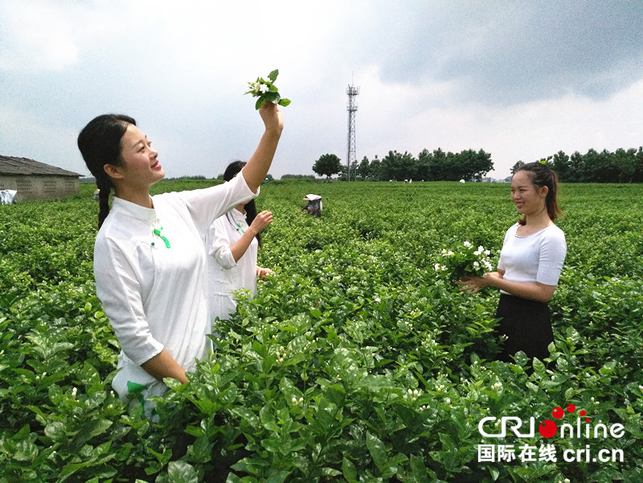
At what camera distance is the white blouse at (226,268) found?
2.61m

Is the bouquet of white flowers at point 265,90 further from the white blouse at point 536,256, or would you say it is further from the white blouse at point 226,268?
the white blouse at point 536,256

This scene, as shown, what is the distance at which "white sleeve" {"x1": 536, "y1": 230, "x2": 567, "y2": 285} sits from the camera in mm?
2348

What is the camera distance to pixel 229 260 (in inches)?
104

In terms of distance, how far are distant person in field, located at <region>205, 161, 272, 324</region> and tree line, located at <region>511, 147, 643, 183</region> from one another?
60.9 metres

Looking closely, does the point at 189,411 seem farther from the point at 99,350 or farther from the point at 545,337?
the point at 545,337

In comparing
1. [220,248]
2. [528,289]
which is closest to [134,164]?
[220,248]

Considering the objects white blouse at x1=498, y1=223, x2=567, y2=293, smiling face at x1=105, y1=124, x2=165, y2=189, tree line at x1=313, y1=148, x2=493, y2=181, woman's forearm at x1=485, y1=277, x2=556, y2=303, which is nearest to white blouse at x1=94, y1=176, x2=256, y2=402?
smiling face at x1=105, y1=124, x2=165, y2=189

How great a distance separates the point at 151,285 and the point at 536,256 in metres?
2.39

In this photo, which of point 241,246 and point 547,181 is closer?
point 547,181

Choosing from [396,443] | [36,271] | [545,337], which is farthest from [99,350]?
[36,271]

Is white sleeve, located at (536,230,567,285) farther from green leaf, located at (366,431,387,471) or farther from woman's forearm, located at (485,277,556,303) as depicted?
green leaf, located at (366,431,387,471)

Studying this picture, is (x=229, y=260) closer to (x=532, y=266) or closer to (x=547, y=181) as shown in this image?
(x=532, y=266)

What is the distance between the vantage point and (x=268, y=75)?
180cm

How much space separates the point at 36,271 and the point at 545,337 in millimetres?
6410
